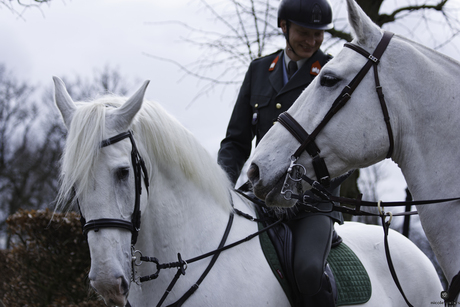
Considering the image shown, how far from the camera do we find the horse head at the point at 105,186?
7.20ft

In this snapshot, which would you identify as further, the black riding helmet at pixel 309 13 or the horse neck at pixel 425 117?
the black riding helmet at pixel 309 13

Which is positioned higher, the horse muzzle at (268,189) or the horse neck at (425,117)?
the horse neck at (425,117)

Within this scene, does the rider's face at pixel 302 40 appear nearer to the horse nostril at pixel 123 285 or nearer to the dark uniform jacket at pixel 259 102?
the dark uniform jacket at pixel 259 102

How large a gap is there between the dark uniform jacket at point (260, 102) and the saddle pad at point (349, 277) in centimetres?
29

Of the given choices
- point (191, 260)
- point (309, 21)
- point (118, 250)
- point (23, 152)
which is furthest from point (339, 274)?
point (23, 152)

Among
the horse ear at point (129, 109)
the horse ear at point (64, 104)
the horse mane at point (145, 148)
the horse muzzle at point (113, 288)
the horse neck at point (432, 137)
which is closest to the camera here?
the horse neck at point (432, 137)

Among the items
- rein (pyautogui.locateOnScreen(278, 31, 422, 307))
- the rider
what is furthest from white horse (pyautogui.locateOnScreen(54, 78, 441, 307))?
rein (pyautogui.locateOnScreen(278, 31, 422, 307))

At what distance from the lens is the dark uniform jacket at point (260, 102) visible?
127 inches

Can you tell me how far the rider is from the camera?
8.91 feet

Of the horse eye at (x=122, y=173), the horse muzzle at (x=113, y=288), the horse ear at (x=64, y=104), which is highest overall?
the horse ear at (x=64, y=104)

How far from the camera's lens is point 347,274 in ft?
10.2

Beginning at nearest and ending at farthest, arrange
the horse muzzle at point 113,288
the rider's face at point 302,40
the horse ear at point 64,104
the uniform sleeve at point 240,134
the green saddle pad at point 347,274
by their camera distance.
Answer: the horse muzzle at point 113,288, the horse ear at point 64,104, the green saddle pad at point 347,274, the rider's face at point 302,40, the uniform sleeve at point 240,134

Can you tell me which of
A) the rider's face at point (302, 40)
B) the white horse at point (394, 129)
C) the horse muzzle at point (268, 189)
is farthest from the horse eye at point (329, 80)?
the rider's face at point (302, 40)

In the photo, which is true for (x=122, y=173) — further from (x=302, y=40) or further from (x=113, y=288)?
(x=302, y=40)
